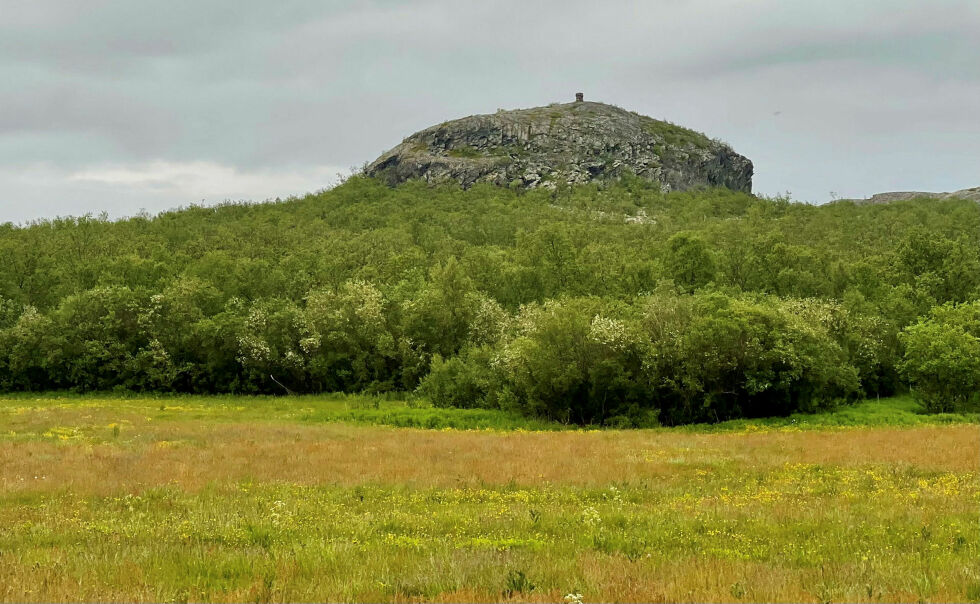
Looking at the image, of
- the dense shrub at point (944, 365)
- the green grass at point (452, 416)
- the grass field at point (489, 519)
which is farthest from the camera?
the dense shrub at point (944, 365)

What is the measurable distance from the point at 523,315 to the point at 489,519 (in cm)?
4828

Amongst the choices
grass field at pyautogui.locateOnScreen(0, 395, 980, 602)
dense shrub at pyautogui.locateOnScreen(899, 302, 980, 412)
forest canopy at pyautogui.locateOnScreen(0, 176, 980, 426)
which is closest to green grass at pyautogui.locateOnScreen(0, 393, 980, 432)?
dense shrub at pyautogui.locateOnScreen(899, 302, 980, 412)

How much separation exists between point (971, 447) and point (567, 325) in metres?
27.6

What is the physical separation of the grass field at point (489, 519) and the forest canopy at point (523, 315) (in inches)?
659

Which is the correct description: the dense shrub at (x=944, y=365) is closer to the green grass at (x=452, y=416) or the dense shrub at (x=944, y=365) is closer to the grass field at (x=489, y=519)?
Answer: the green grass at (x=452, y=416)

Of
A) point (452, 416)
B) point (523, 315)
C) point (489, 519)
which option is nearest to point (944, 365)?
point (523, 315)

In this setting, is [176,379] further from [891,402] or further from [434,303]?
[891,402]

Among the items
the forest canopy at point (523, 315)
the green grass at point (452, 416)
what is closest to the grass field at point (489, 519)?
the green grass at point (452, 416)

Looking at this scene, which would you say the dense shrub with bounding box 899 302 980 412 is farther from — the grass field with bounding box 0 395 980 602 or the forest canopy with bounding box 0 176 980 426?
the grass field with bounding box 0 395 980 602

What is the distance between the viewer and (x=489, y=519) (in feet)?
42.4

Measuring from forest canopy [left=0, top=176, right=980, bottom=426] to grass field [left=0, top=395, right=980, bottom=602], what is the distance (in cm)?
1673

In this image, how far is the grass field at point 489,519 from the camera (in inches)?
313

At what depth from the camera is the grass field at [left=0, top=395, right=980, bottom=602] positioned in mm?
7949

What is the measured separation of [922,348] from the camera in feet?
164
